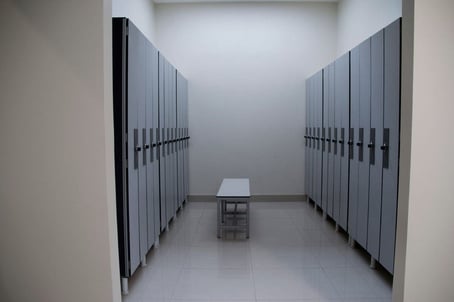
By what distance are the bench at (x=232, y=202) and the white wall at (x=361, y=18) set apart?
9.52 ft

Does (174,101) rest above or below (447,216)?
above

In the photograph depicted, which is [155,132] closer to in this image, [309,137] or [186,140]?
[186,140]

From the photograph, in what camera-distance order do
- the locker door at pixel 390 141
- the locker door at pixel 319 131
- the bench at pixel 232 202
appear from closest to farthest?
the locker door at pixel 390 141, the bench at pixel 232 202, the locker door at pixel 319 131

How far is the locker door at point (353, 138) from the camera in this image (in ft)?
13.4

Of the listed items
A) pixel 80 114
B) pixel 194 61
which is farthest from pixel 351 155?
pixel 194 61

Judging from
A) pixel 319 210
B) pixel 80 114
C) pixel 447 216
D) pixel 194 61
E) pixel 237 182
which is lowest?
pixel 319 210

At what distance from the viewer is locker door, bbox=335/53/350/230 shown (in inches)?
174

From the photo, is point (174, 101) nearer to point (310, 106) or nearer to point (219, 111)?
point (219, 111)

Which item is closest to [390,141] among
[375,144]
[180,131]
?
[375,144]

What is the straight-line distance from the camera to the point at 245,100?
7094mm

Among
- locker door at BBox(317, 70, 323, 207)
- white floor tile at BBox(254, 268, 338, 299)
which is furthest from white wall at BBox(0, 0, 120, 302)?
locker door at BBox(317, 70, 323, 207)

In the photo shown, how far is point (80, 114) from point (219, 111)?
5.09 metres

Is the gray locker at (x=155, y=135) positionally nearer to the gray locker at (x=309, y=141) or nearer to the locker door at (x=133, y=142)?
the locker door at (x=133, y=142)

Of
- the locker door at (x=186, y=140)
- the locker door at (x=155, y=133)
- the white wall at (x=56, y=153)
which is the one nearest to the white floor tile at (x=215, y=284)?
the locker door at (x=155, y=133)
